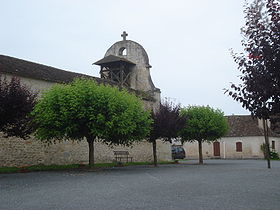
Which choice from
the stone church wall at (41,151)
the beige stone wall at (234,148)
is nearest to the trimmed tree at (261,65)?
the stone church wall at (41,151)

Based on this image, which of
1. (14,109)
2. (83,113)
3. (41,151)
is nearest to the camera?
(14,109)

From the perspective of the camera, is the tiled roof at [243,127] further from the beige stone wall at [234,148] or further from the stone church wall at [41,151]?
the stone church wall at [41,151]

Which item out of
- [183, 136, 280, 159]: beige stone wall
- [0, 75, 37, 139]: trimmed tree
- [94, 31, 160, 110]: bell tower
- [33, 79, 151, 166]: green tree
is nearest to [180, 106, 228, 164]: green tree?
[94, 31, 160, 110]: bell tower

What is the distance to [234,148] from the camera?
42.8m

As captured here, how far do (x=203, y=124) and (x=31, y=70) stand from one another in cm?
1322

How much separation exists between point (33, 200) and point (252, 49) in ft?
19.2

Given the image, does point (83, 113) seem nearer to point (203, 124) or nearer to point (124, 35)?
point (203, 124)

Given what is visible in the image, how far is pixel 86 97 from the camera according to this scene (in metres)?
16.5

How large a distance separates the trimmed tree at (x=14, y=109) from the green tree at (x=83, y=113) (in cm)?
71

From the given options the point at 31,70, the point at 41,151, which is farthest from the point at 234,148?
the point at 31,70

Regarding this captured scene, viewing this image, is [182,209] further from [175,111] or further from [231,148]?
[231,148]

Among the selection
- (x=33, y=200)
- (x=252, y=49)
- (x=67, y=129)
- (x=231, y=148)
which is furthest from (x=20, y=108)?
(x=231, y=148)

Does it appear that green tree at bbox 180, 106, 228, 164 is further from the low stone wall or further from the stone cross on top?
the stone cross on top

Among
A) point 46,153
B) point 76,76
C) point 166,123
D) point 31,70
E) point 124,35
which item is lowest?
point 46,153
